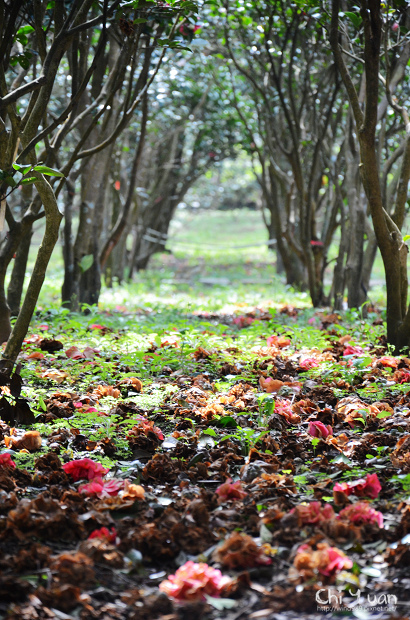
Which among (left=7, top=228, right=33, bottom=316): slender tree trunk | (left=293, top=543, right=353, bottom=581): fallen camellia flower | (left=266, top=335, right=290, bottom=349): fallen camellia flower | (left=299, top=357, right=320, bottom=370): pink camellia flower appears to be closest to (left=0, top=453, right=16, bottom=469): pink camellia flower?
(left=293, top=543, right=353, bottom=581): fallen camellia flower

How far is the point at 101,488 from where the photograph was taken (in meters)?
2.25

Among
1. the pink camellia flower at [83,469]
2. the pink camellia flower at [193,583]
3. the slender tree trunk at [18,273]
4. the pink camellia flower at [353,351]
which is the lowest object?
the pink camellia flower at [193,583]

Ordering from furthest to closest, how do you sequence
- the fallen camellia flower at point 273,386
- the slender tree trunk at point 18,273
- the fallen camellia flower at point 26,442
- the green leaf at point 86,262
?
the green leaf at point 86,262 < the slender tree trunk at point 18,273 < the fallen camellia flower at point 273,386 < the fallen camellia flower at point 26,442

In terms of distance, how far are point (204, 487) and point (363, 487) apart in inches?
24.1

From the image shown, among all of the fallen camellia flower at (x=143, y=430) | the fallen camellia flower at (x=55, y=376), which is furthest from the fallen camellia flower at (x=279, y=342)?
the fallen camellia flower at (x=143, y=430)

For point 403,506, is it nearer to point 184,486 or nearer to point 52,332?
point 184,486

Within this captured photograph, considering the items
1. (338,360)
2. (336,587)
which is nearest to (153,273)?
(338,360)

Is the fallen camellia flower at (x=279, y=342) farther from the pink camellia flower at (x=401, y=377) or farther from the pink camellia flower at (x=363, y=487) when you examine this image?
the pink camellia flower at (x=363, y=487)

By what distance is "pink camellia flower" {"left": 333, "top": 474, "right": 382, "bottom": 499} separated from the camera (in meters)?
2.24

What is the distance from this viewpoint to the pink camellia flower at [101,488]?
2.23 meters

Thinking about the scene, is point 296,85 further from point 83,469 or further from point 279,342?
point 83,469

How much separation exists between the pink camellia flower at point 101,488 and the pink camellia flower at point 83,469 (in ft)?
0.17

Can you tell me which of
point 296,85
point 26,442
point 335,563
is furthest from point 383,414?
point 296,85

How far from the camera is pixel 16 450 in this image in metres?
2.68
